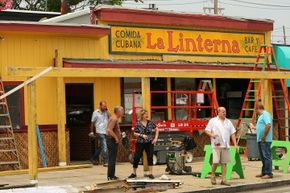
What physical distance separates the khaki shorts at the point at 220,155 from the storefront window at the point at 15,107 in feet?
20.2

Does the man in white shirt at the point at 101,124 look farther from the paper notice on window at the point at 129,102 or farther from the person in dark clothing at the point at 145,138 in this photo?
the person in dark clothing at the point at 145,138

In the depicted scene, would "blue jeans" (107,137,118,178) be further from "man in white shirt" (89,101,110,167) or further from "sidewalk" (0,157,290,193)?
"man in white shirt" (89,101,110,167)

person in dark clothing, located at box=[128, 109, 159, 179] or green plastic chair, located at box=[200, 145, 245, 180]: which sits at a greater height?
person in dark clothing, located at box=[128, 109, 159, 179]

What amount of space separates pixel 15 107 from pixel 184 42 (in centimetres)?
637

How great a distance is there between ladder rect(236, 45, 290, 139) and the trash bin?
1.28 m

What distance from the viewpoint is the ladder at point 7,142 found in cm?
1641

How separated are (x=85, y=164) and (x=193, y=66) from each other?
15.7ft

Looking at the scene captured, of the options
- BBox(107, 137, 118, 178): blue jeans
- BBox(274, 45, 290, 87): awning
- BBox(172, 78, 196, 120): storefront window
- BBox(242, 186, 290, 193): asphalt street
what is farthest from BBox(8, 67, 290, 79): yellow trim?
BBox(274, 45, 290, 87): awning

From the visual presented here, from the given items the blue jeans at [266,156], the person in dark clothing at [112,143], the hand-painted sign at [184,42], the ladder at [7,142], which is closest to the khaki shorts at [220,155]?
the blue jeans at [266,156]

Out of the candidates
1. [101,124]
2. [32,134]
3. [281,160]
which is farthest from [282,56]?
[32,134]

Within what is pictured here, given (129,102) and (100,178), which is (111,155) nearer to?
(100,178)

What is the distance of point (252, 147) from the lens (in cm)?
1845

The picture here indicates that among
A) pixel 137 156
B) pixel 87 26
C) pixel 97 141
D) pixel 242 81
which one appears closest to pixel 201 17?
pixel 242 81

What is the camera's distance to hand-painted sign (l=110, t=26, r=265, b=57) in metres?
19.3
